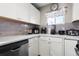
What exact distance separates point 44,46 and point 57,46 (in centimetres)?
46

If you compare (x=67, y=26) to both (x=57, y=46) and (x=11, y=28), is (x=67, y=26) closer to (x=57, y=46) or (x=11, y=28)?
(x=57, y=46)

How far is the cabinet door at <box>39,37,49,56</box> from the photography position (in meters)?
2.63

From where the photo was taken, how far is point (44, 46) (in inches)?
106

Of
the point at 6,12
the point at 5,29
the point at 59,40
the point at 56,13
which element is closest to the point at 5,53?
the point at 6,12

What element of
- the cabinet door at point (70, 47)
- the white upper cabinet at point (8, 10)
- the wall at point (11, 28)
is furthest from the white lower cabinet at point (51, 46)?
the white upper cabinet at point (8, 10)

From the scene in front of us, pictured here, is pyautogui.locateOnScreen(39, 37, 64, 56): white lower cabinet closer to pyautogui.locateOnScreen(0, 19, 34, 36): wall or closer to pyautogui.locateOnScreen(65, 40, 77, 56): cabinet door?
pyautogui.locateOnScreen(65, 40, 77, 56): cabinet door

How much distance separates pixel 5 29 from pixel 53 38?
129 centimetres

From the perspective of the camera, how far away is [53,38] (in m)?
2.46

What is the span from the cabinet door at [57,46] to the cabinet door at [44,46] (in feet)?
0.50

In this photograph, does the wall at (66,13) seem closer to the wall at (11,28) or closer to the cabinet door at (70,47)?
the wall at (11,28)

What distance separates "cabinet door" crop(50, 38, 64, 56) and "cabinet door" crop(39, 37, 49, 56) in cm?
15

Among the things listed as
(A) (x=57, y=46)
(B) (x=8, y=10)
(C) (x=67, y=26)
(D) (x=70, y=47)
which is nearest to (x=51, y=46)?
(A) (x=57, y=46)

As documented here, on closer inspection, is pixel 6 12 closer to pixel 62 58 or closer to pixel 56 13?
pixel 62 58

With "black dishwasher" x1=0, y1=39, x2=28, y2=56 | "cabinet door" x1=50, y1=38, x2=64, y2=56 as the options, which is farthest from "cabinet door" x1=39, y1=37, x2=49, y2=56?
"black dishwasher" x1=0, y1=39, x2=28, y2=56
